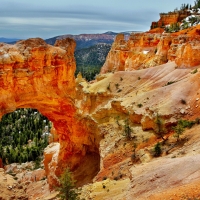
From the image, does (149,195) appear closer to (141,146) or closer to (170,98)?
(141,146)

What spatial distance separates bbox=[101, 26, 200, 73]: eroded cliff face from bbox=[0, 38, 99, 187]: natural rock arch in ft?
44.6

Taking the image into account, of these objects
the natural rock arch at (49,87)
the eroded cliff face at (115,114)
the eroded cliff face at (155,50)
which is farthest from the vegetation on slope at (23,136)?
the eroded cliff face at (155,50)

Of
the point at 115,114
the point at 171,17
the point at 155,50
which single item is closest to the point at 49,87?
the point at 115,114

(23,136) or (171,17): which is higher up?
(171,17)

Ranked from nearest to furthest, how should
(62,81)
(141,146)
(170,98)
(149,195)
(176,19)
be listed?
(149,195) < (141,146) < (170,98) < (62,81) < (176,19)

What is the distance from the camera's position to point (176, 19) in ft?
281

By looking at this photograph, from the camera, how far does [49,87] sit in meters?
27.0

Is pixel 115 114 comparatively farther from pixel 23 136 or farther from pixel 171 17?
pixel 171 17

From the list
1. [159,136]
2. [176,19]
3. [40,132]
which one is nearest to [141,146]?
[159,136]

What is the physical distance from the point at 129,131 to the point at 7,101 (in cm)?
1086

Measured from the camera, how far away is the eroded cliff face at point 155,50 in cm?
3200

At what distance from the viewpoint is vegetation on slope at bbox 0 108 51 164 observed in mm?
49031

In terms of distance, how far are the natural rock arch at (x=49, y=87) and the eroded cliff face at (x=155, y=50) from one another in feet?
44.6

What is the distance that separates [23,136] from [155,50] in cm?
3480
